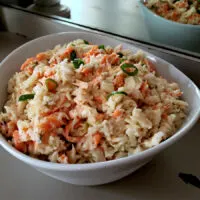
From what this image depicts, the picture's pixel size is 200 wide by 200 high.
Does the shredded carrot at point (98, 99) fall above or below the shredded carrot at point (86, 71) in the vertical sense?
below

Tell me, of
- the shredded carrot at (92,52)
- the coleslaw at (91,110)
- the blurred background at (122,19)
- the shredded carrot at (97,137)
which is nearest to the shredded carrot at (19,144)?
the coleslaw at (91,110)

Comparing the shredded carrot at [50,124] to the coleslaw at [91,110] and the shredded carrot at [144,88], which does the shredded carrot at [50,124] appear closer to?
the coleslaw at [91,110]

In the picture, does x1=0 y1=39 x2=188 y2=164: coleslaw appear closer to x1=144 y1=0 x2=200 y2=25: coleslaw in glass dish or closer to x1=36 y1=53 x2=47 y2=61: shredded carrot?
x1=36 y1=53 x2=47 y2=61: shredded carrot

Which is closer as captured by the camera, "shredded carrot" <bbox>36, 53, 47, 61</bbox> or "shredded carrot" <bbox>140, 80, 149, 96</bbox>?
"shredded carrot" <bbox>140, 80, 149, 96</bbox>

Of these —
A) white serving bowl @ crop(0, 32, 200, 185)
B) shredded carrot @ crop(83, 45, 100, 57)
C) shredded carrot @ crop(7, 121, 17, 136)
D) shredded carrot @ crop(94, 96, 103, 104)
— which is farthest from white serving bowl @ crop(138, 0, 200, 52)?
shredded carrot @ crop(7, 121, 17, 136)

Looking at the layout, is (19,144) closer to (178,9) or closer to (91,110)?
(91,110)

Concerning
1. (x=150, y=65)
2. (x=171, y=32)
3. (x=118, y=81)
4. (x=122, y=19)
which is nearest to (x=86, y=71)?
(x=118, y=81)
